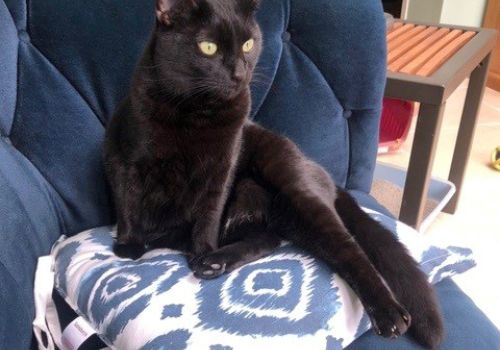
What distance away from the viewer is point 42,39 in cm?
97

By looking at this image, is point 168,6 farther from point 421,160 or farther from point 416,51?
point 416,51

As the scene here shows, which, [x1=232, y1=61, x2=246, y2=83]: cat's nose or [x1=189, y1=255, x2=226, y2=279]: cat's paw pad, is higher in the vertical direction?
[x1=232, y1=61, x2=246, y2=83]: cat's nose

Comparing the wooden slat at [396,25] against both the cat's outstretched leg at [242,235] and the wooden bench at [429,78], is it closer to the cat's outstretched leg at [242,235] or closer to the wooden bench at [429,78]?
the wooden bench at [429,78]

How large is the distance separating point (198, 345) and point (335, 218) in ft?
1.14

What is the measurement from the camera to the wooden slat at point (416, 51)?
4.23ft

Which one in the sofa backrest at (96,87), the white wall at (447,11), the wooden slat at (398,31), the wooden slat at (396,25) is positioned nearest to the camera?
the sofa backrest at (96,87)

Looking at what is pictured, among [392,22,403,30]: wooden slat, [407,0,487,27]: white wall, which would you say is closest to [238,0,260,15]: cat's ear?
[392,22,403,30]: wooden slat

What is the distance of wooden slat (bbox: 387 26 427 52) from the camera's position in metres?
1.50

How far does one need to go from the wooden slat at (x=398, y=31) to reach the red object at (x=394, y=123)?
0.41 metres

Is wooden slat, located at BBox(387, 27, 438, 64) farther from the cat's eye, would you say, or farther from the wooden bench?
the cat's eye

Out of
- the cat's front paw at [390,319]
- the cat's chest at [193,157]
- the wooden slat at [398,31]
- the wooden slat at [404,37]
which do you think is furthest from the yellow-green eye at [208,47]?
the wooden slat at [398,31]

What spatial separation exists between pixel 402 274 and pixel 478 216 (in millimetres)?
1201

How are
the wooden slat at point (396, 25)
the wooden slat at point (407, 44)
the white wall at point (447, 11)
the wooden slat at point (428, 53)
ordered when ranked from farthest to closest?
the white wall at point (447, 11)
the wooden slat at point (396, 25)
the wooden slat at point (407, 44)
the wooden slat at point (428, 53)

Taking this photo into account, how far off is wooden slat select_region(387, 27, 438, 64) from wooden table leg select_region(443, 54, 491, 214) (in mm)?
200
